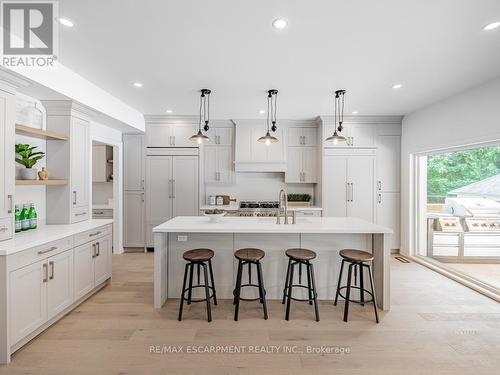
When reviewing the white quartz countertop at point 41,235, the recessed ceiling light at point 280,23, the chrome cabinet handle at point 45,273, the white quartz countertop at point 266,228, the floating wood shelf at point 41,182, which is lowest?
the chrome cabinet handle at point 45,273

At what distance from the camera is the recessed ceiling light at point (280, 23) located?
1959 mm

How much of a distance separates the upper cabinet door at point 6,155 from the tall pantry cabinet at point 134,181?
8.44 feet

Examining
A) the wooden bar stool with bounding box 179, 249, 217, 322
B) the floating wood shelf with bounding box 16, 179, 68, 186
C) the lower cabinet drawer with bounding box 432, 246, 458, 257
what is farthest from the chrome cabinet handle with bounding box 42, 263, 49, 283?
the lower cabinet drawer with bounding box 432, 246, 458, 257

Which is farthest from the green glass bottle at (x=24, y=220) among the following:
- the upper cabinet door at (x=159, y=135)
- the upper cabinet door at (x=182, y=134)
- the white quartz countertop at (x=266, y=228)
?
the upper cabinet door at (x=182, y=134)

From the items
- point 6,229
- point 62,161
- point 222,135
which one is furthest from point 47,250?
point 222,135

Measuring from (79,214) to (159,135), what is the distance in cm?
224

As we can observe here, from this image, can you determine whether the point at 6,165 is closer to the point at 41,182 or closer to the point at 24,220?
the point at 41,182

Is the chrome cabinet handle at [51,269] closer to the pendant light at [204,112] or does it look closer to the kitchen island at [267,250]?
the kitchen island at [267,250]

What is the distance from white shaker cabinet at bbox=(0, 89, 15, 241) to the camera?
220 centimetres

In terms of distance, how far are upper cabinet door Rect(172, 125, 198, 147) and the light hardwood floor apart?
2813 millimetres

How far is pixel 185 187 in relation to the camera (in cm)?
486

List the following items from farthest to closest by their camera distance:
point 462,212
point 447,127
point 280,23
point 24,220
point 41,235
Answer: point 462,212 < point 447,127 < point 24,220 < point 41,235 < point 280,23

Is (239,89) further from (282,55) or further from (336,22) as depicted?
(336,22)

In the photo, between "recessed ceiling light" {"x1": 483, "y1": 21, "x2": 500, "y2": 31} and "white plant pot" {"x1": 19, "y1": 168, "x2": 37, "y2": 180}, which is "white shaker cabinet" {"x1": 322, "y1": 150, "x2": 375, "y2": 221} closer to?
"recessed ceiling light" {"x1": 483, "y1": 21, "x2": 500, "y2": 31}
